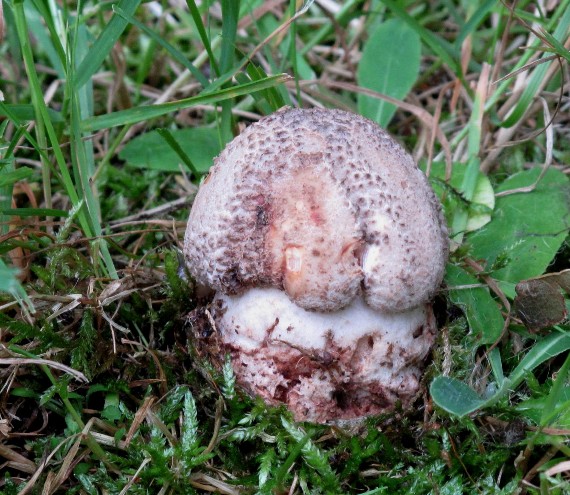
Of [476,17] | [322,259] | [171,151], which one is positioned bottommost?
[171,151]

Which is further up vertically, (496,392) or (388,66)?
(388,66)

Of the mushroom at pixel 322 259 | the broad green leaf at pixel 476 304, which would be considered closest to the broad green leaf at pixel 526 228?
the broad green leaf at pixel 476 304

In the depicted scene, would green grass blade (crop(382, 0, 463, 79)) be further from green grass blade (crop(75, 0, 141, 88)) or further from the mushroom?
green grass blade (crop(75, 0, 141, 88))

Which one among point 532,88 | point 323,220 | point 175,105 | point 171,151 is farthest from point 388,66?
point 323,220

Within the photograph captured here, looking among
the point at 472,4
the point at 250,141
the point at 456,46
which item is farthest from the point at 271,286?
the point at 472,4

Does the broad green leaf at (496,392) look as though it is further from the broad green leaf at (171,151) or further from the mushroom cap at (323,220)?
the broad green leaf at (171,151)

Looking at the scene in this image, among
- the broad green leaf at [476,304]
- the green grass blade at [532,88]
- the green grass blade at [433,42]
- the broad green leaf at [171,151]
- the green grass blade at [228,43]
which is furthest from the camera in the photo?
the broad green leaf at [171,151]

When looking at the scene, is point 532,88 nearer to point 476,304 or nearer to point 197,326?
point 476,304
